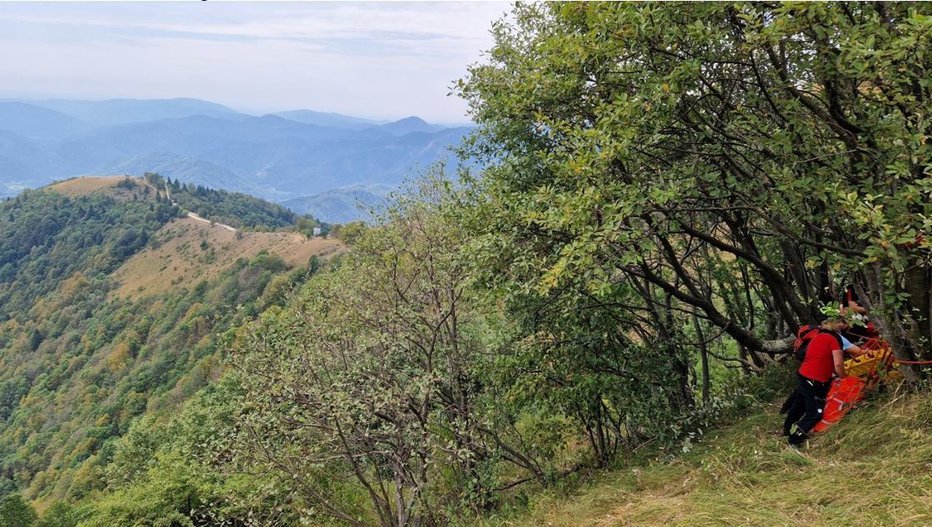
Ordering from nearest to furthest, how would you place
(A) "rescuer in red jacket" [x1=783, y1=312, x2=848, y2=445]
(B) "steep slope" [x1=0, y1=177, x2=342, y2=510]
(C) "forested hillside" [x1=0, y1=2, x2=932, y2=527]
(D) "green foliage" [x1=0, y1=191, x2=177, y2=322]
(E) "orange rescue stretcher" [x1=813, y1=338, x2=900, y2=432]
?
(C) "forested hillside" [x1=0, y1=2, x2=932, y2=527] < (A) "rescuer in red jacket" [x1=783, y1=312, x2=848, y2=445] < (E) "orange rescue stretcher" [x1=813, y1=338, x2=900, y2=432] < (B) "steep slope" [x1=0, y1=177, x2=342, y2=510] < (D) "green foliage" [x1=0, y1=191, x2=177, y2=322]

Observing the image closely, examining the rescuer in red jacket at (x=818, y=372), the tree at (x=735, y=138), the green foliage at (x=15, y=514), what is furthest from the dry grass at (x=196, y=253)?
the rescuer in red jacket at (x=818, y=372)

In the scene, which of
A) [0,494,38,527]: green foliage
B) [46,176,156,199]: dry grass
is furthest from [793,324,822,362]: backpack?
[46,176,156,199]: dry grass

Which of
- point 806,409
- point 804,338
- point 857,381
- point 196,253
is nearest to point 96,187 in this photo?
point 196,253

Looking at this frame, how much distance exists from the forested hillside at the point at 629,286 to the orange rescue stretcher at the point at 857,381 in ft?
0.59

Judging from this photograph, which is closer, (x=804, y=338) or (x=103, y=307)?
(x=804, y=338)

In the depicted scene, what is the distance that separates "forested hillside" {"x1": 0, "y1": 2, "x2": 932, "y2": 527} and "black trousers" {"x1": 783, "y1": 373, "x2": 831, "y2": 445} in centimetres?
20

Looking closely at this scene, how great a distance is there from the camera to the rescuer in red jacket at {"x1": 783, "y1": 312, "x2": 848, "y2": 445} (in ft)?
22.9

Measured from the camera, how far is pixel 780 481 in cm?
634

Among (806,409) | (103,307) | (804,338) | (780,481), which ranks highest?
(804,338)

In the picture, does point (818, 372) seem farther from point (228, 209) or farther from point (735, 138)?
point (228, 209)

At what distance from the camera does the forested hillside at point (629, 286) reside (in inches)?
224

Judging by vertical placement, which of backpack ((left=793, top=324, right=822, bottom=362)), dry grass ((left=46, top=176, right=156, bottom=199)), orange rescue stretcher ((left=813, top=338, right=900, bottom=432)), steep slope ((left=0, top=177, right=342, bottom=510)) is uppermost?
dry grass ((left=46, top=176, right=156, bottom=199))

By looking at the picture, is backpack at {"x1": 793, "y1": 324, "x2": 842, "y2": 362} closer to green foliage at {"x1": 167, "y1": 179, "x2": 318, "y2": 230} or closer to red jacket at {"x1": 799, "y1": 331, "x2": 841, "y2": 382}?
red jacket at {"x1": 799, "y1": 331, "x2": 841, "y2": 382}

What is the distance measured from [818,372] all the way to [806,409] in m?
0.51
